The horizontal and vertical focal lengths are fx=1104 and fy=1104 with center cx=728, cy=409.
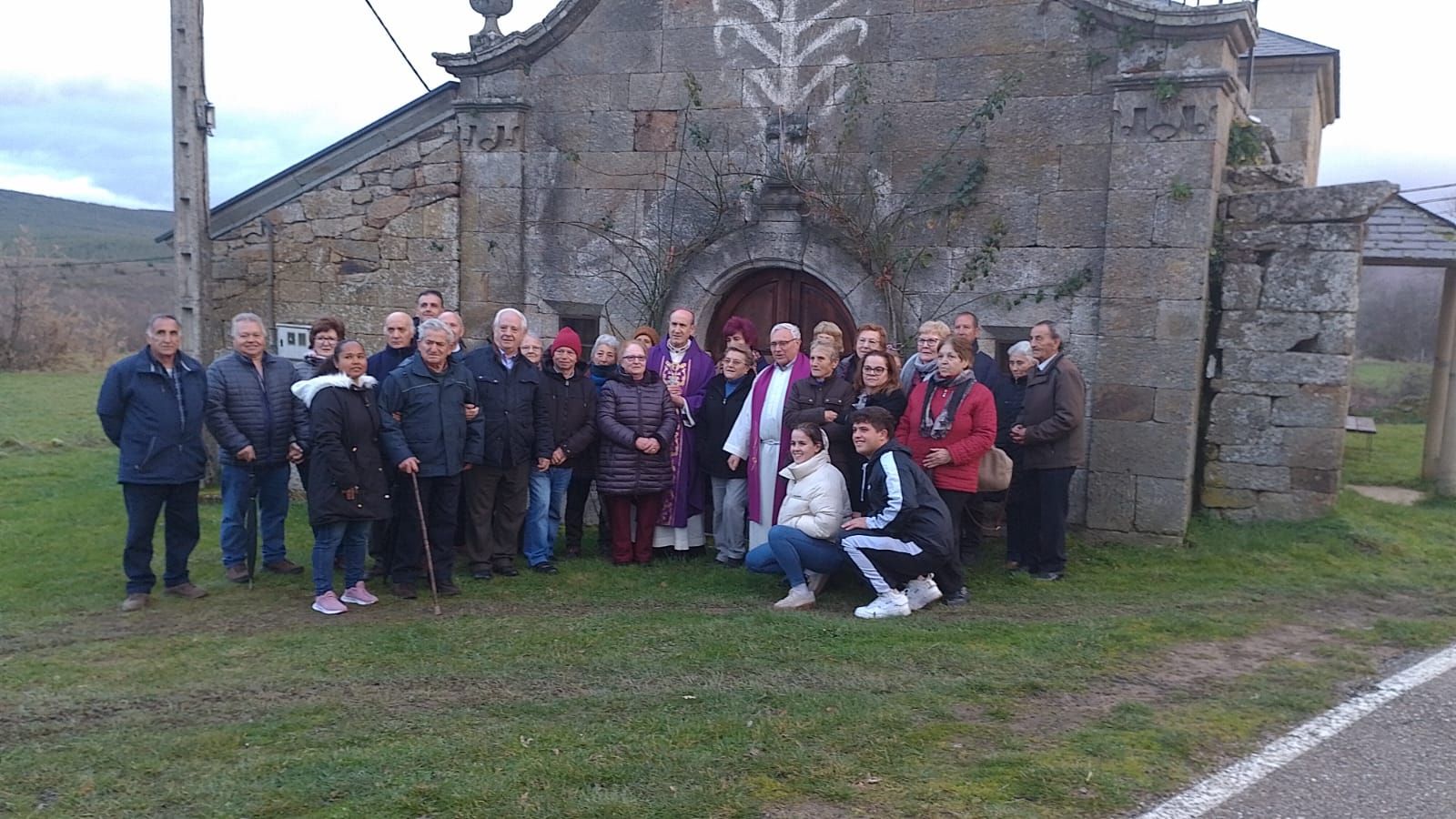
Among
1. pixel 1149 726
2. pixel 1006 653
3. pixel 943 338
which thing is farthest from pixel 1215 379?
pixel 1149 726

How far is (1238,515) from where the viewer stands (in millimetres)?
8055

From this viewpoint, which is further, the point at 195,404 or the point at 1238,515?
the point at 1238,515

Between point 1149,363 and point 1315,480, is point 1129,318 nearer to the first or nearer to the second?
point 1149,363

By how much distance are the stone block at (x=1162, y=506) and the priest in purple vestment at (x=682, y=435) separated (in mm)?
3096

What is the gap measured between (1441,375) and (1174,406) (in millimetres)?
4593

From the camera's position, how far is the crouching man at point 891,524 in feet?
19.9

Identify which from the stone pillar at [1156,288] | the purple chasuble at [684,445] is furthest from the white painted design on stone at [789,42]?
the purple chasuble at [684,445]

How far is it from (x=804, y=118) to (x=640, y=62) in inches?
A: 58.6

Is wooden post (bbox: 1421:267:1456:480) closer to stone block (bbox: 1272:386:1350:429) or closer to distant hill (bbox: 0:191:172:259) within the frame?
stone block (bbox: 1272:386:1350:429)

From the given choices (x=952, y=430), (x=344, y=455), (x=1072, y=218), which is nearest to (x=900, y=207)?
(x=1072, y=218)

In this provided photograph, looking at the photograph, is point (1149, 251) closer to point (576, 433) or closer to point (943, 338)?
point (943, 338)

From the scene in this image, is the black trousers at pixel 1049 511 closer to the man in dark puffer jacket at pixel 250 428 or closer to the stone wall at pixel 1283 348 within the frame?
the stone wall at pixel 1283 348

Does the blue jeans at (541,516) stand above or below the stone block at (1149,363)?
below

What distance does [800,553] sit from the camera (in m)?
6.39
